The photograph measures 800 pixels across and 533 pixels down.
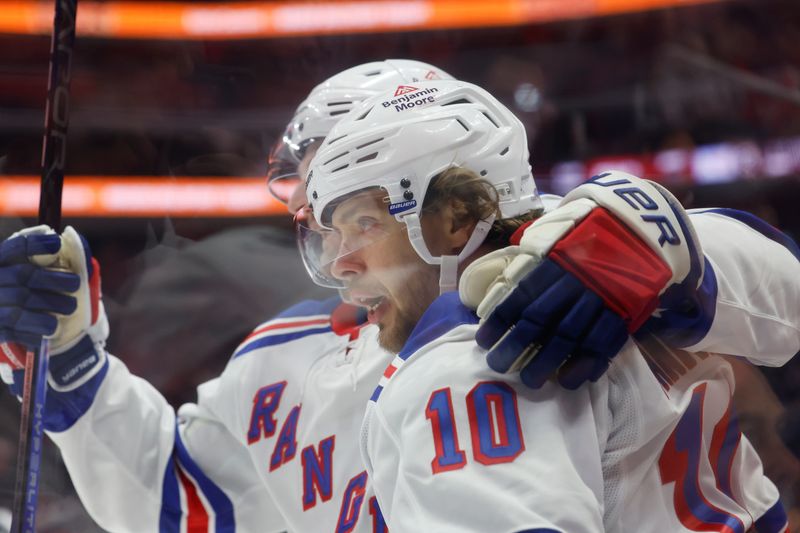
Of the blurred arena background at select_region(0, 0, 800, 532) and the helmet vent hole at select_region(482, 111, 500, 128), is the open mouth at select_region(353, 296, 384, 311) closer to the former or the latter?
the helmet vent hole at select_region(482, 111, 500, 128)

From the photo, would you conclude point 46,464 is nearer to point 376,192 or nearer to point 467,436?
point 376,192

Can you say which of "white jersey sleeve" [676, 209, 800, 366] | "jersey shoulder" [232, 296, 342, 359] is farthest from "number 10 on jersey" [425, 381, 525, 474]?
"jersey shoulder" [232, 296, 342, 359]

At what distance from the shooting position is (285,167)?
5.97 feet

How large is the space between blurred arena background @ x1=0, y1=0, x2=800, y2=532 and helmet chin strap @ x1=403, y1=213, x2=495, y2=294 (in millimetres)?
937

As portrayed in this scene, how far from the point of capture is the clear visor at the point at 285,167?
1752 mm

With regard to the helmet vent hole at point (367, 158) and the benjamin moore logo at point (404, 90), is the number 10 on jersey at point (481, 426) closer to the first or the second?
the helmet vent hole at point (367, 158)

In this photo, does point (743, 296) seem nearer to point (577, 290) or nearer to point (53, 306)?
point (577, 290)

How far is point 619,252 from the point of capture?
912 mm

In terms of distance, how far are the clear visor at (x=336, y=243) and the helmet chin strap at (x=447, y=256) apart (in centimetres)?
2

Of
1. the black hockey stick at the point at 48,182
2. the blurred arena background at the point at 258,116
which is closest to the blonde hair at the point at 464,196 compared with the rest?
the black hockey stick at the point at 48,182

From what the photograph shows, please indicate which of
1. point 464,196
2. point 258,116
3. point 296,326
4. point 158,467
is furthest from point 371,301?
point 258,116

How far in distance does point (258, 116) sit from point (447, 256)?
1.60 m

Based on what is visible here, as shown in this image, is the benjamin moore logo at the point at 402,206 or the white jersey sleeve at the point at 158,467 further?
the white jersey sleeve at the point at 158,467

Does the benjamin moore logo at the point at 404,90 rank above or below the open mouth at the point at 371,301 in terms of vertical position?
above
